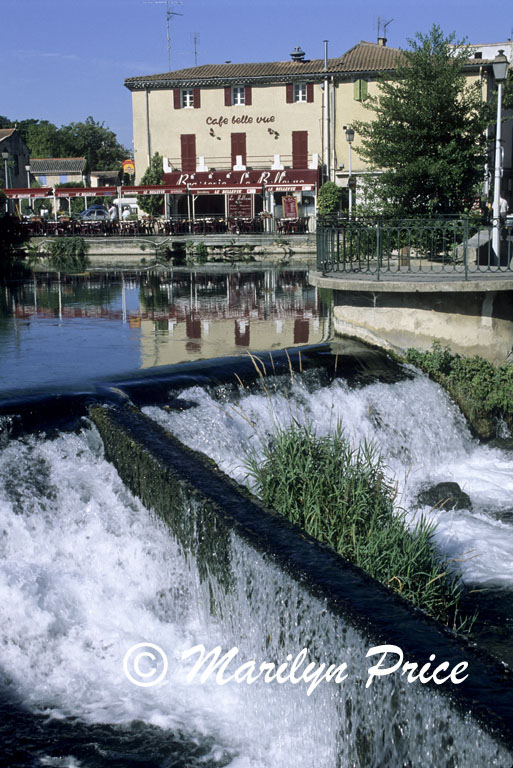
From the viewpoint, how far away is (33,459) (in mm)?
7379

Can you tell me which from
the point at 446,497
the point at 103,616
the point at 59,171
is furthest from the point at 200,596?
the point at 59,171

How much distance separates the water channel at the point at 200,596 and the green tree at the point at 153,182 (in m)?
32.4

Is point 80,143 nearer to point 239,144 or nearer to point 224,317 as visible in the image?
point 239,144

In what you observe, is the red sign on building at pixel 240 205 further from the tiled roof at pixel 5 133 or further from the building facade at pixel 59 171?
the building facade at pixel 59 171

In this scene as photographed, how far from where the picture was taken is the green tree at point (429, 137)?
14828 millimetres

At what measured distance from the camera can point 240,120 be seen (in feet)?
143

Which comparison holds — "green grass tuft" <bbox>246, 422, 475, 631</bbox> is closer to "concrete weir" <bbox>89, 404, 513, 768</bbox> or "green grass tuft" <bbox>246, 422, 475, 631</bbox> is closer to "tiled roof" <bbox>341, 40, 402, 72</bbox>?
"concrete weir" <bbox>89, 404, 513, 768</bbox>

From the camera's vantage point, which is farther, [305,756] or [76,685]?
[76,685]

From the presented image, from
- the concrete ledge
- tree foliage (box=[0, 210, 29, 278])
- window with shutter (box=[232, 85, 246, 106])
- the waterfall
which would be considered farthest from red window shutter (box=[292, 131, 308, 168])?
the waterfall

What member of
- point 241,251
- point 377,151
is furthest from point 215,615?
point 241,251

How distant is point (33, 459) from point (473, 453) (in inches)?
225

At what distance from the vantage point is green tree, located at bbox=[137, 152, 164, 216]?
42969 millimetres

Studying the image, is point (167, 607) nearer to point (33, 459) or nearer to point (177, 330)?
point (33, 459)

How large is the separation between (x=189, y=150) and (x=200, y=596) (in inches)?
1617
